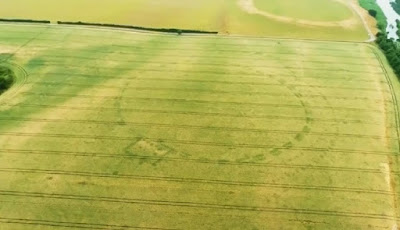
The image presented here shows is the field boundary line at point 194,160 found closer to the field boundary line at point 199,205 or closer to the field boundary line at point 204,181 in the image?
the field boundary line at point 204,181

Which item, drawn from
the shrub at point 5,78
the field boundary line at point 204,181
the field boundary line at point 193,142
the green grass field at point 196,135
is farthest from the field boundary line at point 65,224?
the shrub at point 5,78

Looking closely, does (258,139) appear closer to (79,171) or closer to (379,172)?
(379,172)

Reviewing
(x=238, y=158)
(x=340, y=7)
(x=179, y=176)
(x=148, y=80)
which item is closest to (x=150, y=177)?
(x=179, y=176)

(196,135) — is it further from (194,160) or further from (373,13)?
(373,13)

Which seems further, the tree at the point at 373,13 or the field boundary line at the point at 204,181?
the tree at the point at 373,13

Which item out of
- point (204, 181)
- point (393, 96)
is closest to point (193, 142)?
point (204, 181)

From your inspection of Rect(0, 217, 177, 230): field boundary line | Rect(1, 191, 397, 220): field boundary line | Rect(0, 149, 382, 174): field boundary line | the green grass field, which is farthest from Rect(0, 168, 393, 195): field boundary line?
Rect(0, 217, 177, 230): field boundary line

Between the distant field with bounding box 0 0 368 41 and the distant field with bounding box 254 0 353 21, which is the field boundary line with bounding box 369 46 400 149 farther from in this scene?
the distant field with bounding box 254 0 353 21
